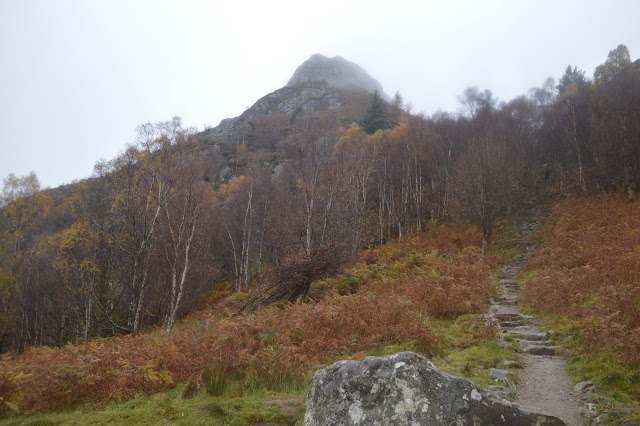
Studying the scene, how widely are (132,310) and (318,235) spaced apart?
425 inches

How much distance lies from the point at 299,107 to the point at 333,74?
173 feet

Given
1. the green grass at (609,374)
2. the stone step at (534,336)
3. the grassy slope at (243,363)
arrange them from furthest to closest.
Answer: the stone step at (534,336) < the grassy slope at (243,363) < the green grass at (609,374)

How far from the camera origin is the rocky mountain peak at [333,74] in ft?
395

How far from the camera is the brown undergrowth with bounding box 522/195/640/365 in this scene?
645 centimetres

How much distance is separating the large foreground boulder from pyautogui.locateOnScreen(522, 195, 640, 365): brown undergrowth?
12.9ft

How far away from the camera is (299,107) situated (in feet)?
258

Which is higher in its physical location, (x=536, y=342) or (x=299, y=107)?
(x=299, y=107)

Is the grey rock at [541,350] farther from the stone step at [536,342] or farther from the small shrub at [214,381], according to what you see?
the small shrub at [214,381]

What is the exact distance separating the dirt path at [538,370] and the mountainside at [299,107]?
140ft

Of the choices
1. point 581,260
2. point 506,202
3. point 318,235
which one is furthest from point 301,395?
point 506,202

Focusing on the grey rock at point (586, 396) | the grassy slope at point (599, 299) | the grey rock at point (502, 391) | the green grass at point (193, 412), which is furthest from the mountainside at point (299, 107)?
the grey rock at point (586, 396)

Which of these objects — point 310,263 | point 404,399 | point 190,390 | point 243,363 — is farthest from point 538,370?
point 310,263

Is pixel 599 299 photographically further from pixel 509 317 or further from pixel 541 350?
pixel 509 317

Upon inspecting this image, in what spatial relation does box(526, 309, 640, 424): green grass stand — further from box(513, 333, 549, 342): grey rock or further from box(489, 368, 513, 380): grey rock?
box(489, 368, 513, 380): grey rock
